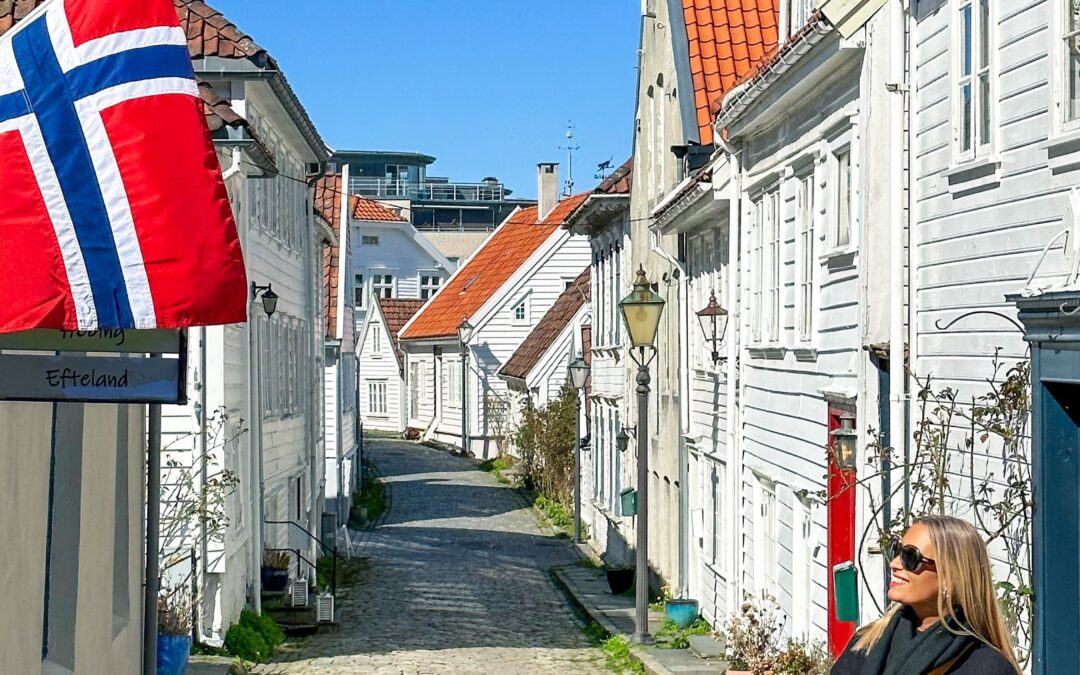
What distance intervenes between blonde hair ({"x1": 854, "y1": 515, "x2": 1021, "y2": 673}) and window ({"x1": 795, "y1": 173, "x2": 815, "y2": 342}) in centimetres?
907

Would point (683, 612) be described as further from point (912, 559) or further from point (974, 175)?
point (912, 559)

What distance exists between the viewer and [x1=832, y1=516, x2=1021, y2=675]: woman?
14.7ft

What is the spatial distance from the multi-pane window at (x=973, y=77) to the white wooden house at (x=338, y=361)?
21597 mm

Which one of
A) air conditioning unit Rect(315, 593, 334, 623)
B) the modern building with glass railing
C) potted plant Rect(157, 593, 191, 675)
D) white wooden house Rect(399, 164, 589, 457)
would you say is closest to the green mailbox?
potted plant Rect(157, 593, 191, 675)

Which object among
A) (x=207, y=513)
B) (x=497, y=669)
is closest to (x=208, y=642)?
(x=207, y=513)

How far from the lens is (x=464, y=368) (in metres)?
54.2

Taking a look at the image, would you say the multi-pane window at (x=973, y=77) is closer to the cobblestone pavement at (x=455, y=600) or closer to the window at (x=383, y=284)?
the cobblestone pavement at (x=455, y=600)

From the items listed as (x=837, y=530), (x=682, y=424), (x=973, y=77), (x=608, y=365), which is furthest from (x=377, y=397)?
(x=973, y=77)

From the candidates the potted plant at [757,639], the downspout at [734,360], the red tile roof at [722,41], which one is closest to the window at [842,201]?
the potted plant at [757,639]

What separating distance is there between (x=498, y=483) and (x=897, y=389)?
3621 centimetres

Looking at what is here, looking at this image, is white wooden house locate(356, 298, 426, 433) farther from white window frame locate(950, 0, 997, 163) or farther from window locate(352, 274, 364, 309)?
white window frame locate(950, 0, 997, 163)

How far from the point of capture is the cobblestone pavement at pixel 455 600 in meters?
17.8

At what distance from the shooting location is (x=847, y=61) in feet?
39.0

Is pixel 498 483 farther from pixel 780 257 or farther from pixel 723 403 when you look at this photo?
pixel 780 257
